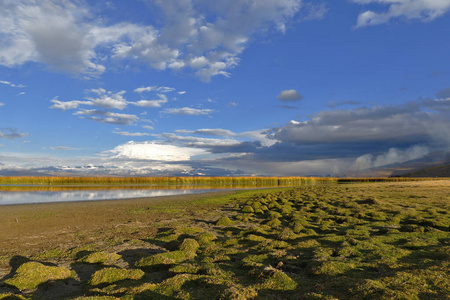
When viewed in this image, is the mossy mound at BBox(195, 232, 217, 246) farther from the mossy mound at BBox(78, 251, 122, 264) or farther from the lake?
the lake

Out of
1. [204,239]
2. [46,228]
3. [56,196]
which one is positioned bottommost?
[46,228]

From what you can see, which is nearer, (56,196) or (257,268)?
(257,268)

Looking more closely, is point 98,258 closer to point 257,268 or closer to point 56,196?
point 257,268

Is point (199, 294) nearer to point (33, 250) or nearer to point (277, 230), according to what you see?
point (277, 230)

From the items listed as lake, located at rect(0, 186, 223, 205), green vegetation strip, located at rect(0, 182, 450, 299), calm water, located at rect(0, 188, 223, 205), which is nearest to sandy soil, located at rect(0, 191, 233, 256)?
green vegetation strip, located at rect(0, 182, 450, 299)

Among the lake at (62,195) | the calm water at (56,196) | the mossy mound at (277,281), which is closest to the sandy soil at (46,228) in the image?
the mossy mound at (277,281)

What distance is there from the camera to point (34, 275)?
8.51 meters

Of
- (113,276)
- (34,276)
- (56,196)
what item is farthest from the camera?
(56,196)

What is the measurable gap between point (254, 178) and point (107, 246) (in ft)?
396

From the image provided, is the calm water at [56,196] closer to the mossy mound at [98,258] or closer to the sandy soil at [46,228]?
the sandy soil at [46,228]

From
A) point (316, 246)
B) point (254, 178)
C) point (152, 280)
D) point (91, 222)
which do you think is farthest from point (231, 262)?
point (254, 178)

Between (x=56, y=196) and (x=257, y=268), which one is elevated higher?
(x=56, y=196)

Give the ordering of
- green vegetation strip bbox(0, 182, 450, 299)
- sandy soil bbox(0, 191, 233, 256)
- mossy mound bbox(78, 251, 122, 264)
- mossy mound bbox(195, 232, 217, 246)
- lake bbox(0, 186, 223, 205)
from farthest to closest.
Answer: lake bbox(0, 186, 223, 205)
sandy soil bbox(0, 191, 233, 256)
mossy mound bbox(195, 232, 217, 246)
mossy mound bbox(78, 251, 122, 264)
green vegetation strip bbox(0, 182, 450, 299)

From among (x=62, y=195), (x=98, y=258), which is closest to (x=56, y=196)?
(x=62, y=195)
